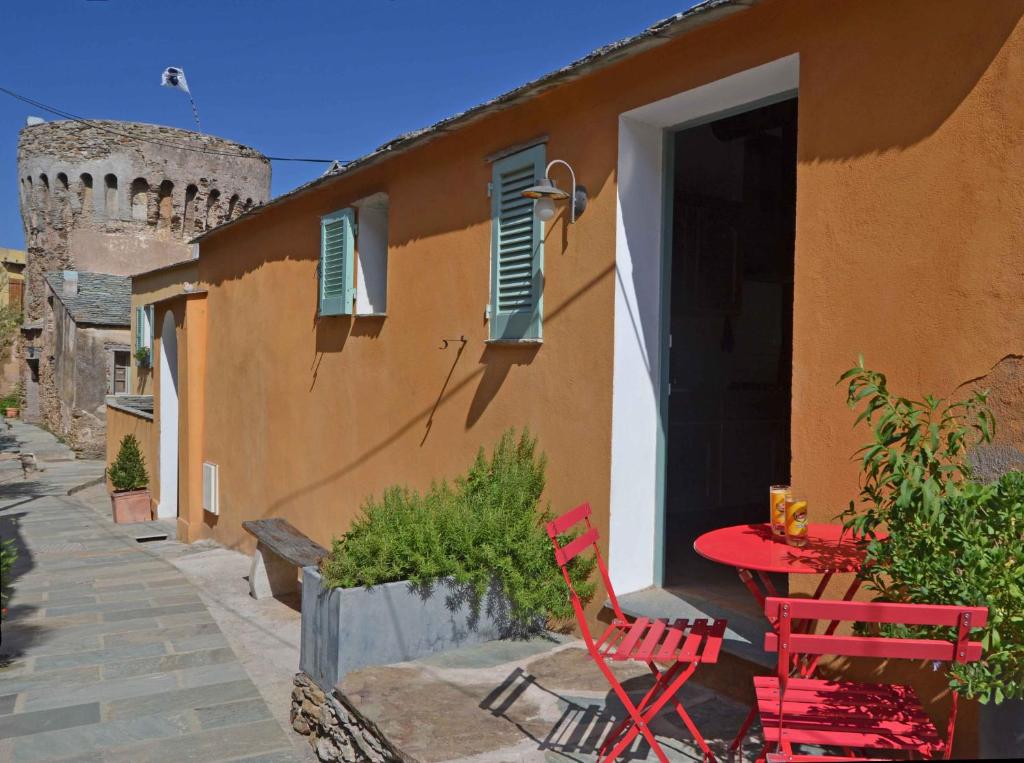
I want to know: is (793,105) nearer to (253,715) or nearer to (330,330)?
(330,330)

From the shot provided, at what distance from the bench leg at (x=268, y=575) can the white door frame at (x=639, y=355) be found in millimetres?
4744

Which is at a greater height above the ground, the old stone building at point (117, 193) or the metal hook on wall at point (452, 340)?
the old stone building at point (117, 193)

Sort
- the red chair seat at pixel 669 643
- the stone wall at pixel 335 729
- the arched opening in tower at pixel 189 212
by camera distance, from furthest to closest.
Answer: the arched opening in tower at pixel 189 212
the stone wall at pixel 335 729
the red chair seat at pixel 669 643

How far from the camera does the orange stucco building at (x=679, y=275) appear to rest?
3188mm

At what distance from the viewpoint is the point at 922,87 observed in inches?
129

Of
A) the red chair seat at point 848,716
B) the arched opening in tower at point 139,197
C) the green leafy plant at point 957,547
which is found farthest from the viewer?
the arched opening in tower at point 139,197

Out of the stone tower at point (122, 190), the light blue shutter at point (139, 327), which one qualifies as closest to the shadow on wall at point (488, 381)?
the light blue shutter at point (139, 327)

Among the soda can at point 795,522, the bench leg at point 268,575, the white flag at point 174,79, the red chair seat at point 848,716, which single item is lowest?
the bench leg at point 268,575

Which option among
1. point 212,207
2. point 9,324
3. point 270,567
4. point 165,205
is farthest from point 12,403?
point 270,567

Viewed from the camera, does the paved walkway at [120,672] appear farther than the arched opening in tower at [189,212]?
No

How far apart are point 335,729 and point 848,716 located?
2632 mm

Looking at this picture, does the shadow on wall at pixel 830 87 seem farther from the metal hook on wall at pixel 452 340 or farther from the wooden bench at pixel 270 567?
the wooden bench at pixel 270 567

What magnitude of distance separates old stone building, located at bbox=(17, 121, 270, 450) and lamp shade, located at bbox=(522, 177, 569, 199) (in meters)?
24.9

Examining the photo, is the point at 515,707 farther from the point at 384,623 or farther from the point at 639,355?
the point at 639,355
